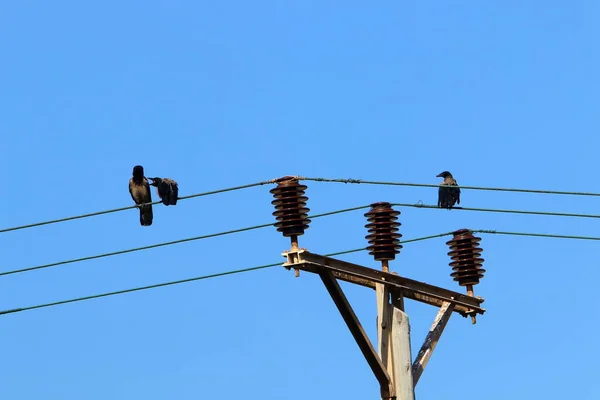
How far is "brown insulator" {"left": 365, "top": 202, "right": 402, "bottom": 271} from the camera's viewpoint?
47.8ft

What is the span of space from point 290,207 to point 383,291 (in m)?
1.23

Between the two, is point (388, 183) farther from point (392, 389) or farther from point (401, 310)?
point (392, 389)

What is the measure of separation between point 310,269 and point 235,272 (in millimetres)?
1482

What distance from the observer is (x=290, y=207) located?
14.3 m

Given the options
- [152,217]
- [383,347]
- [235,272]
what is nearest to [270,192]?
[235,272]

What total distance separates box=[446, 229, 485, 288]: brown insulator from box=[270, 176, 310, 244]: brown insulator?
2493 mm

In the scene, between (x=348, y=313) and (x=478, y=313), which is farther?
(x=478, y=313)

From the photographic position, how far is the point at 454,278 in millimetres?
15953

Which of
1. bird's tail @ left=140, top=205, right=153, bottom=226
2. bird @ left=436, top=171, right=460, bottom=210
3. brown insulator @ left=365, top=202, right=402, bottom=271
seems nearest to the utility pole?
brown insulator @ left=365, top=202, right=402, bottom=271

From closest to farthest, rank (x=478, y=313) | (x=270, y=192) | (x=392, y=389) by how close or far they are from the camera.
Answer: (x=392, y=389) → (x=270, y=192) → (x=478, y=313)

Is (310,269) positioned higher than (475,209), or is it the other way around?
(475,209)


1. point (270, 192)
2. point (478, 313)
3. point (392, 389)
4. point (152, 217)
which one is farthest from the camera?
point (152, 217)

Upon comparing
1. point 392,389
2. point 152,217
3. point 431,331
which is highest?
point 152,217

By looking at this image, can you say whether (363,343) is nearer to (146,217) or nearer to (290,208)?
(290,208)
